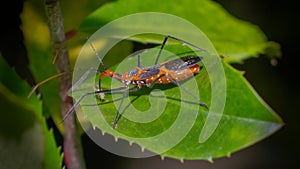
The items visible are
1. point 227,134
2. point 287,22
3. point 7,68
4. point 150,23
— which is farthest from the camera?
point 287,22

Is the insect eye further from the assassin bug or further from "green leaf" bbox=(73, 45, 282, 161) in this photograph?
"green leaf" bbox=(73, 45, 282, 161)

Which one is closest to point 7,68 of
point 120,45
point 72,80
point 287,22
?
point 72,80

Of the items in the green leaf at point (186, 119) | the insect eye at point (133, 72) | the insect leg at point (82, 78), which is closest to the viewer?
the green leaf at point (186, 119)

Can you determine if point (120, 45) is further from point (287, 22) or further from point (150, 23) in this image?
point (287, 22)

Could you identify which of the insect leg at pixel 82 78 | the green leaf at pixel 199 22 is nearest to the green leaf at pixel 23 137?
the insect leg at pixel 82 78

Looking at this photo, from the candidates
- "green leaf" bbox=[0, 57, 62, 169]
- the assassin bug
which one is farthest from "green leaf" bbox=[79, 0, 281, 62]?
"green leaf" bbox=[0, 57, 62, 169]

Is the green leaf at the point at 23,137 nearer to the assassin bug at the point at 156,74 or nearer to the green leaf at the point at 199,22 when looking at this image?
the assassin bug at the point at 156,74

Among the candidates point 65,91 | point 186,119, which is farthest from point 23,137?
point 186,119
